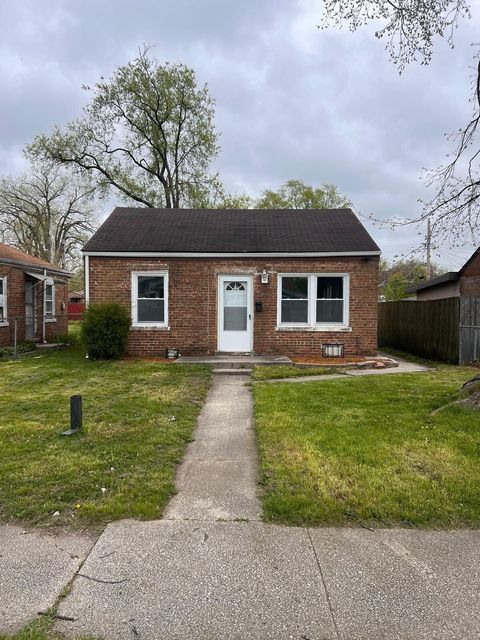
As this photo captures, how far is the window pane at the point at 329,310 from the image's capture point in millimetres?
11523

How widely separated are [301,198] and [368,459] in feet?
113

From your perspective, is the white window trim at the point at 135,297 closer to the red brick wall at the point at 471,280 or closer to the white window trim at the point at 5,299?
the white window trim at the point at 5,299

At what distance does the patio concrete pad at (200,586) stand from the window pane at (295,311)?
28.7ft

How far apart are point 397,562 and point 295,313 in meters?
9.12

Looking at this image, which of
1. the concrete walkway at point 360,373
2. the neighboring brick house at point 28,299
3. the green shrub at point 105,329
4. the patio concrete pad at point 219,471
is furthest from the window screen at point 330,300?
the neighboring brick house at point 28,299

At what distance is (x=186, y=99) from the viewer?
25016mm

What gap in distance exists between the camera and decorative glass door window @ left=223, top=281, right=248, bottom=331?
38.1ft

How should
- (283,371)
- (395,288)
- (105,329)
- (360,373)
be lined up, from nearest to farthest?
(283,371), (360,373), (105,329), (395,288)

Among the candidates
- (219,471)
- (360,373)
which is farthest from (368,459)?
(360,373)

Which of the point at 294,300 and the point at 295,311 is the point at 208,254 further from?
the point at 295,311

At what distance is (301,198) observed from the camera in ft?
119

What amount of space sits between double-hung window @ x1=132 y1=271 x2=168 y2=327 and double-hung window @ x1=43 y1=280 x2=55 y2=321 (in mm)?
6502

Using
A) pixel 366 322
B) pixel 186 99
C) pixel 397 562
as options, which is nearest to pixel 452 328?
pixel 366 322

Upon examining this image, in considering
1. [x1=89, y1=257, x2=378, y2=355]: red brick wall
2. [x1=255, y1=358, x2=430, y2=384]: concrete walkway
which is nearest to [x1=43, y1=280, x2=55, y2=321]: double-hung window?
[x1=89, y1=257, x2=378, y2=355]: red brick wall
